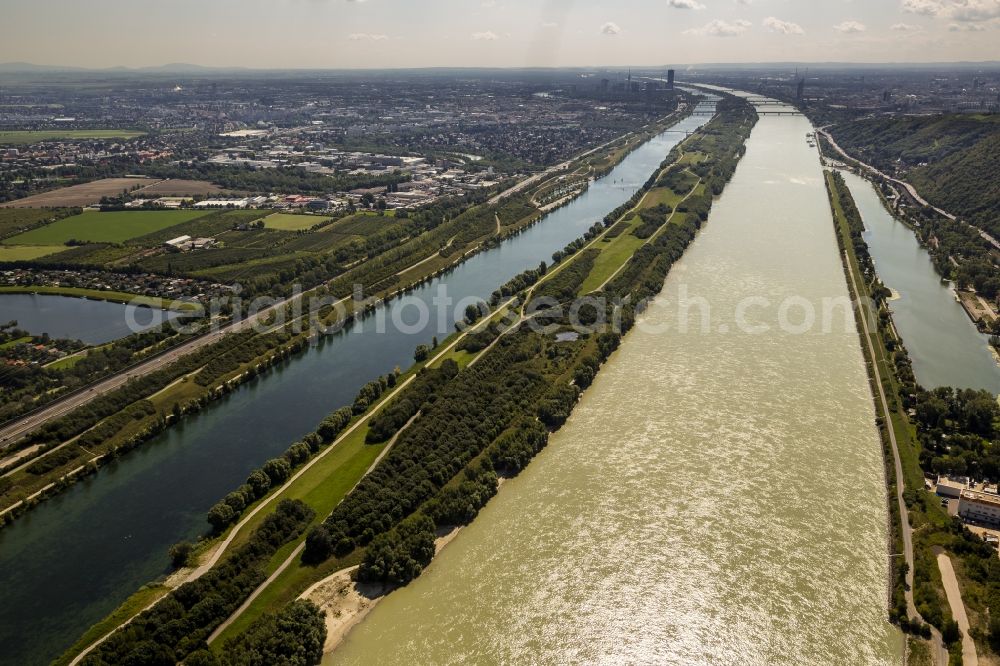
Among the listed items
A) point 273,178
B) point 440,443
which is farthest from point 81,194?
point 440,443

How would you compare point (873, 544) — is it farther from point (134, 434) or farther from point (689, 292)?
point (134, 434)

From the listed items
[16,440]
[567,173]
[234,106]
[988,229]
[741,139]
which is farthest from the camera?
[234,106]

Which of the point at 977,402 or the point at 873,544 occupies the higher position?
the point at 977,402

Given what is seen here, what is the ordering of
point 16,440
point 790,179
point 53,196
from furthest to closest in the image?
point 790,179 → point 53,196 → point 16,440

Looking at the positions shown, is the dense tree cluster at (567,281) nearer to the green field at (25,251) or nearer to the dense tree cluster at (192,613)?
the dense tree cluster at (192,613)

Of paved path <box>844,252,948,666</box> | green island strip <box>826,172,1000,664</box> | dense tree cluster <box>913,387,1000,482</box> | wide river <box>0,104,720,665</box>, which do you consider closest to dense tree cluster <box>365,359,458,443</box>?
wide river <box>0,104,720,665</box>

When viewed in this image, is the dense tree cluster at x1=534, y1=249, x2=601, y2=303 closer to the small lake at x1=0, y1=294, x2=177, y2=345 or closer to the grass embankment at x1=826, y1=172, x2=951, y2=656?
the grass embankment at x1=826, y1=172, x2=951, y2=656

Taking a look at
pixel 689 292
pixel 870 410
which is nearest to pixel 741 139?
pixel 689 292

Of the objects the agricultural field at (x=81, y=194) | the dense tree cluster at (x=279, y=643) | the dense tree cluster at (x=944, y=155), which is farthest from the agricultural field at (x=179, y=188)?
the dense tree cluster at (x=944, y=155)
